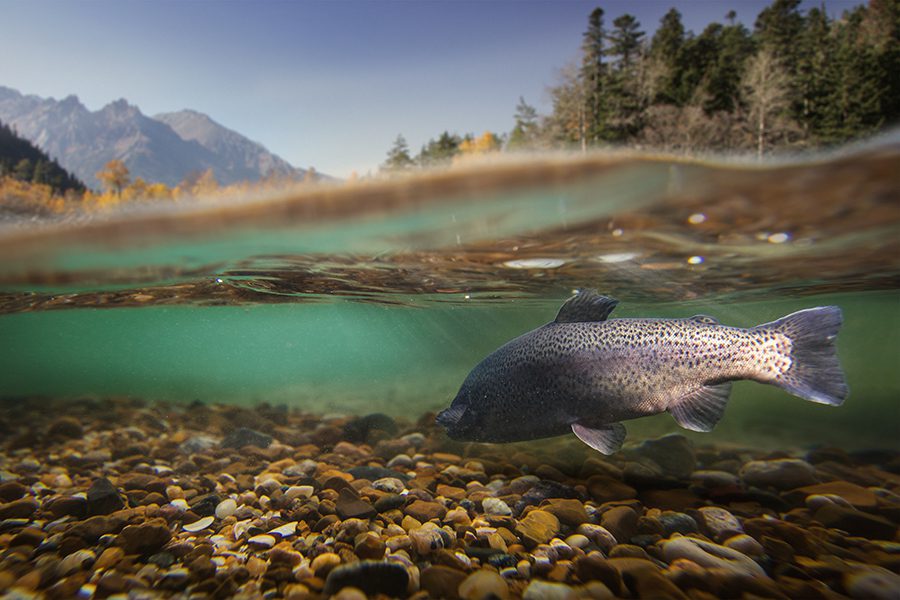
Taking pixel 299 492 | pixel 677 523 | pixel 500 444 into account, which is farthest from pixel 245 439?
pixel 677 523

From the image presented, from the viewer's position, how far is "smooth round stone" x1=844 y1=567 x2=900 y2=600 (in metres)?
3.04

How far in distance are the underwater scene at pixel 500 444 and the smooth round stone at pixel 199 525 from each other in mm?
23

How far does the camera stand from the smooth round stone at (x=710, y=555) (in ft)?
10.9

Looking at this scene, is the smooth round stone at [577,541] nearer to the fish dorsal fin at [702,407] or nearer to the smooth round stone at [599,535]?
the smooth round stone at [599,535]

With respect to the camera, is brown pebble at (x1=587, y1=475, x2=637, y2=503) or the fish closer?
the fish

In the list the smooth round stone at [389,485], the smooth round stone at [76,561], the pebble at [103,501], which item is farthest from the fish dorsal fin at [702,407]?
the pebble at [103,501]

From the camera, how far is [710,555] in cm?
346

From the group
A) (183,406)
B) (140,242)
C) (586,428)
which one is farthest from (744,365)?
(183,406)

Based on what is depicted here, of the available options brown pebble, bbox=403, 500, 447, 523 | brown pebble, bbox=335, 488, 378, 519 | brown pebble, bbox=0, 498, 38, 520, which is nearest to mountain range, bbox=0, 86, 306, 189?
brown pebble, bbox=0, 498, 38, 520

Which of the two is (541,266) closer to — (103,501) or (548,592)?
(548,592)

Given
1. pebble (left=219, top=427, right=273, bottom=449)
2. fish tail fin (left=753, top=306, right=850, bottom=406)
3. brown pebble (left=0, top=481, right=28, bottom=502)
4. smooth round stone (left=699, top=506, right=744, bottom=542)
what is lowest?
pebble (left=219, top=427, right=273, bottom=449)

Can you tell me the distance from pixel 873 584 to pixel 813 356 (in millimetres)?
1747

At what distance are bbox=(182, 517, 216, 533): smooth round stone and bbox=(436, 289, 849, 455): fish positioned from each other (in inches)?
99.4

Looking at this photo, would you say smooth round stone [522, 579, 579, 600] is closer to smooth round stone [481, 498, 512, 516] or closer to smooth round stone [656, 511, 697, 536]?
smooth round stone [481, 498, 512, 516]
